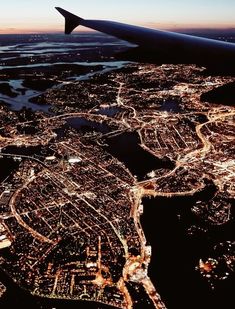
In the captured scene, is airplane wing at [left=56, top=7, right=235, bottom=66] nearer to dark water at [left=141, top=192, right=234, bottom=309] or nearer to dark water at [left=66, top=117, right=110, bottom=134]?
dark water at [left=141, top=192, right=234, bottom=309]

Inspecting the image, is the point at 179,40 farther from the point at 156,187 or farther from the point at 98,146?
the point at 98,146

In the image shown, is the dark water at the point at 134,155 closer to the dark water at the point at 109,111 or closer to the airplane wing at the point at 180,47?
the dark water at the point at 109,111

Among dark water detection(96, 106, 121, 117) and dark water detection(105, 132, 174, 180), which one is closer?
dark water detection(105, 132, 174, 180)

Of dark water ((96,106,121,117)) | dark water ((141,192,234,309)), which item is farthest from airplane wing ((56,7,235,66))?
dark water ((96,106,121,117))

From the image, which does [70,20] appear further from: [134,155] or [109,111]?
[109,111]

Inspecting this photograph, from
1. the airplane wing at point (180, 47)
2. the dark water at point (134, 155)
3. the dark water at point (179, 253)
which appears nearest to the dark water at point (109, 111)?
the dark water at point (134, 155)

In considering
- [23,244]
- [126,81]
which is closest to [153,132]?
[23,244]
